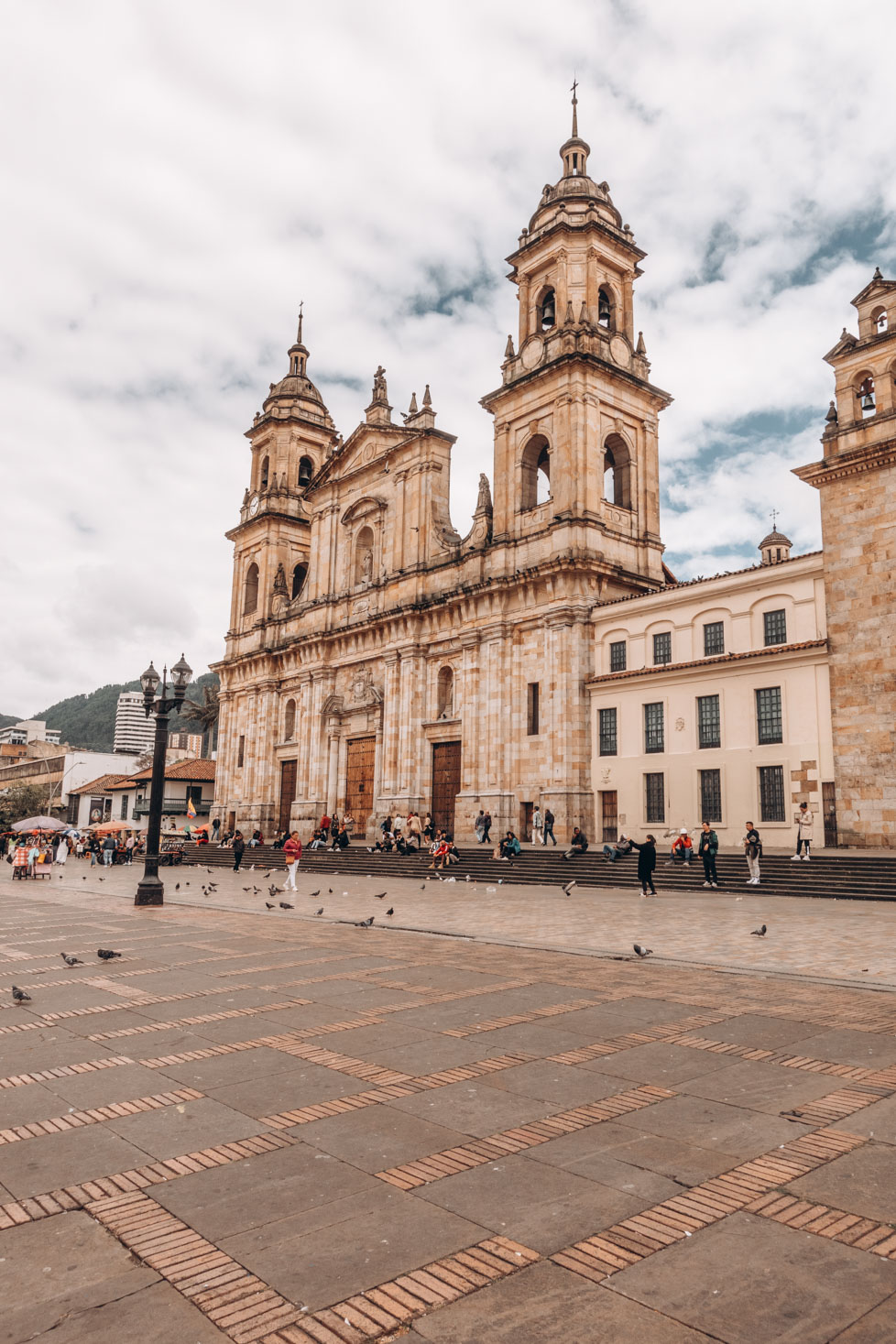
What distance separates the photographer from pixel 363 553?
48.3 m

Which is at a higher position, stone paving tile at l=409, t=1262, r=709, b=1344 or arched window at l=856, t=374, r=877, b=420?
arched window at l=856, t=374, r=877, b=420

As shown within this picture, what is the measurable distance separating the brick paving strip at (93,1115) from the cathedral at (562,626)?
2340 centimetres

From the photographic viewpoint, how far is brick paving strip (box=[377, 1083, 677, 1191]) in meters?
4.57

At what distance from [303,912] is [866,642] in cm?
1757

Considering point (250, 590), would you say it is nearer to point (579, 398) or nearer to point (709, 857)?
point (579, 398)

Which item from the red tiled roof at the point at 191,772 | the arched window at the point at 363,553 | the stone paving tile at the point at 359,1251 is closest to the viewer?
the stone paving tile at the point at 359,1251

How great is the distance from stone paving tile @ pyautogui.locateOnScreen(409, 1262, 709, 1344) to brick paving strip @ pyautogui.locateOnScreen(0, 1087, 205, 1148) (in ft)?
9.72

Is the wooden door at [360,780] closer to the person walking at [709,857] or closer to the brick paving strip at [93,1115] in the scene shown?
the person walking at [709,857]

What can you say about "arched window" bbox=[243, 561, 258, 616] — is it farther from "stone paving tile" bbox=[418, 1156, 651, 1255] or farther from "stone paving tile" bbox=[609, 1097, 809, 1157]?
"stone paving tile" bbox=[418, 1156, 651, 1255]

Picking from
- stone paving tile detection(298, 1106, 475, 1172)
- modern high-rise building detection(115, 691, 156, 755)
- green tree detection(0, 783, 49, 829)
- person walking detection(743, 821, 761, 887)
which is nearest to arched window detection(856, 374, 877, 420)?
person walking detection(743, 821, 761, 887)

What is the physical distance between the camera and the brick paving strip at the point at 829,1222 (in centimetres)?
381

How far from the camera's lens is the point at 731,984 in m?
9.80

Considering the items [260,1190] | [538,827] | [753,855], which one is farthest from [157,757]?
[260,1190]

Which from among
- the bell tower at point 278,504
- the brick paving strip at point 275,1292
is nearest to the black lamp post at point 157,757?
the brick paving strip at point 275,1292
